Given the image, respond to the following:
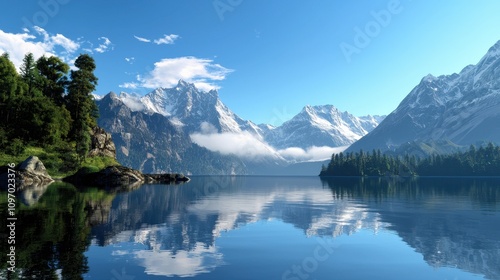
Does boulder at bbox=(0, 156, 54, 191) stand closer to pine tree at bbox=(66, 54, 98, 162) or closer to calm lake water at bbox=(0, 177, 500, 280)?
pine tree at bbox=(66, 54, 98, 162)

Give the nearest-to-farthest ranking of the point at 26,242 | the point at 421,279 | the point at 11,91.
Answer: the point at 421,279
the point at 26,242
the point at 11,91

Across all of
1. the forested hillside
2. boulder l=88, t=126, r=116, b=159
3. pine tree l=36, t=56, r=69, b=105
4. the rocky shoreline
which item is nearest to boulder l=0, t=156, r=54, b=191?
the rocky shoreline

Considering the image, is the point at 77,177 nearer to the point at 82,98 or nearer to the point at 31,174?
the point at 31,174

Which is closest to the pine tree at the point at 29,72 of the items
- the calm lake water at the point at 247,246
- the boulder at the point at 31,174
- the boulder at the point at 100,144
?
the boulder at the point at 100,144

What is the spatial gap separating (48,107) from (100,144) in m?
28.5

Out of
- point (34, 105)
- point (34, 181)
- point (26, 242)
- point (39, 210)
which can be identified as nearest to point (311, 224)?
point (26, 242)

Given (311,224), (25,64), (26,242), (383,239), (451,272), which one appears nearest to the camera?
(451,272)

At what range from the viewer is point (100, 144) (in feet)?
452

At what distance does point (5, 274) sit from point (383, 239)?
27102mm

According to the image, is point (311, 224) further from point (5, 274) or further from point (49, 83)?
point (49, 83)

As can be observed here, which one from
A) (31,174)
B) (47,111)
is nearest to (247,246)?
(31,174)

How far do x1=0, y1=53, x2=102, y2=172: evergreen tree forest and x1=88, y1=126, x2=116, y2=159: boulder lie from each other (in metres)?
3.69

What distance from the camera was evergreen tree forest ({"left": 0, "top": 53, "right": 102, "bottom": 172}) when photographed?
109 meters

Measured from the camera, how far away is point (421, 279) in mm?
19188
